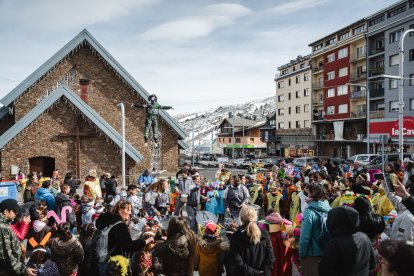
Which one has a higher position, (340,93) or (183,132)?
(340,93)

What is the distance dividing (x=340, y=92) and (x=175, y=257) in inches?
1961

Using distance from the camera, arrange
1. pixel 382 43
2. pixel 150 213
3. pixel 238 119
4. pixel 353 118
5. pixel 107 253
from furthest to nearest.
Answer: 1. pixel 238 119
2. pixel 353 118
3. pixel 382 43
4. pixel 150 213
5. pixel 107 253

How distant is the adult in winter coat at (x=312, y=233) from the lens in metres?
4.98

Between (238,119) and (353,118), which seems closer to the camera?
(353,118)

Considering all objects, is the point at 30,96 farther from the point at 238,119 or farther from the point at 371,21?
the point at 238,119

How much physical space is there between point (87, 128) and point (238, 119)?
6184cm

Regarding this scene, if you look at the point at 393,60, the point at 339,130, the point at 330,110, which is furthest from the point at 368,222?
the point at 330,110

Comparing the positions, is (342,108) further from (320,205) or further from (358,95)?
(320,205)

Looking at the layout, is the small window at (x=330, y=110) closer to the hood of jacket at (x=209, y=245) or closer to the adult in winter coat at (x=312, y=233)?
the adult in winter coat at (x=312, y=233)

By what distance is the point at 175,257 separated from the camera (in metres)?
4.16

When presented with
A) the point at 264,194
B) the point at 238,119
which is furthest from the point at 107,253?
the point at 238,119

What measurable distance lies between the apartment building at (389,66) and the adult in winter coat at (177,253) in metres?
31.7

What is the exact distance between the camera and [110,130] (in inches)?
786

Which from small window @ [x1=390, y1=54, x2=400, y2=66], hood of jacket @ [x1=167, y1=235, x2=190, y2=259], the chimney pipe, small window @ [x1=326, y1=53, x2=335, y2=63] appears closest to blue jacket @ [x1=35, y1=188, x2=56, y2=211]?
hood of jacket @ [x1=167, y1=235, x2=190, y2=259]
